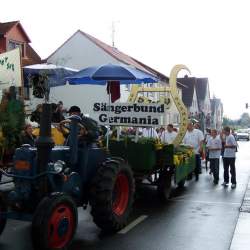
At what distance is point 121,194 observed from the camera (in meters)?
7.28

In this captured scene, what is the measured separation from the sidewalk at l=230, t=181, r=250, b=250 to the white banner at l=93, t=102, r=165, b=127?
7.83 ft

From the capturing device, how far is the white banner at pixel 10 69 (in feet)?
34.2

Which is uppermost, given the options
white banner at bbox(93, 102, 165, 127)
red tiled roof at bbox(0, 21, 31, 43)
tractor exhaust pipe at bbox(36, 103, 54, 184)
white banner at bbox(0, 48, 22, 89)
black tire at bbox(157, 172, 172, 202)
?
red tiled roof at bbox(0, 21, 31, 43)

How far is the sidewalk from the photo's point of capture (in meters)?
6.39

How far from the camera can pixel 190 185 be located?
1214 cm

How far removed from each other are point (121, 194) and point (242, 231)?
1.94 metres

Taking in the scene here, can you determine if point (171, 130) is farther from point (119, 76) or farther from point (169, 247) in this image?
point (169, 247)

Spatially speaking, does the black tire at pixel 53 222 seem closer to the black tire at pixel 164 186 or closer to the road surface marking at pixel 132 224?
the road surface marking at pixel 132 224

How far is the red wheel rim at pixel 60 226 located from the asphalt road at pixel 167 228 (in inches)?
18.2

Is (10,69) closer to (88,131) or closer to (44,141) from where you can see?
(88,131)

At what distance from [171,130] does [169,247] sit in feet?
27.1

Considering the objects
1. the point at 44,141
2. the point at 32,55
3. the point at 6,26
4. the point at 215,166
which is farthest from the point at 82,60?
the point at 44,141

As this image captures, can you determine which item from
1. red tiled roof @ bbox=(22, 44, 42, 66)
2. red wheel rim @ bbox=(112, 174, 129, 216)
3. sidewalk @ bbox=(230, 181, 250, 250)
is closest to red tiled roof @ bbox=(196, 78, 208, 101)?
red tiled roof @ bbox=(22, 44, 42, 66)

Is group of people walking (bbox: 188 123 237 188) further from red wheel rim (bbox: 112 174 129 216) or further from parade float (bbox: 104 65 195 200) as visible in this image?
red wheel rim (bbox: 112 174 129 216)
